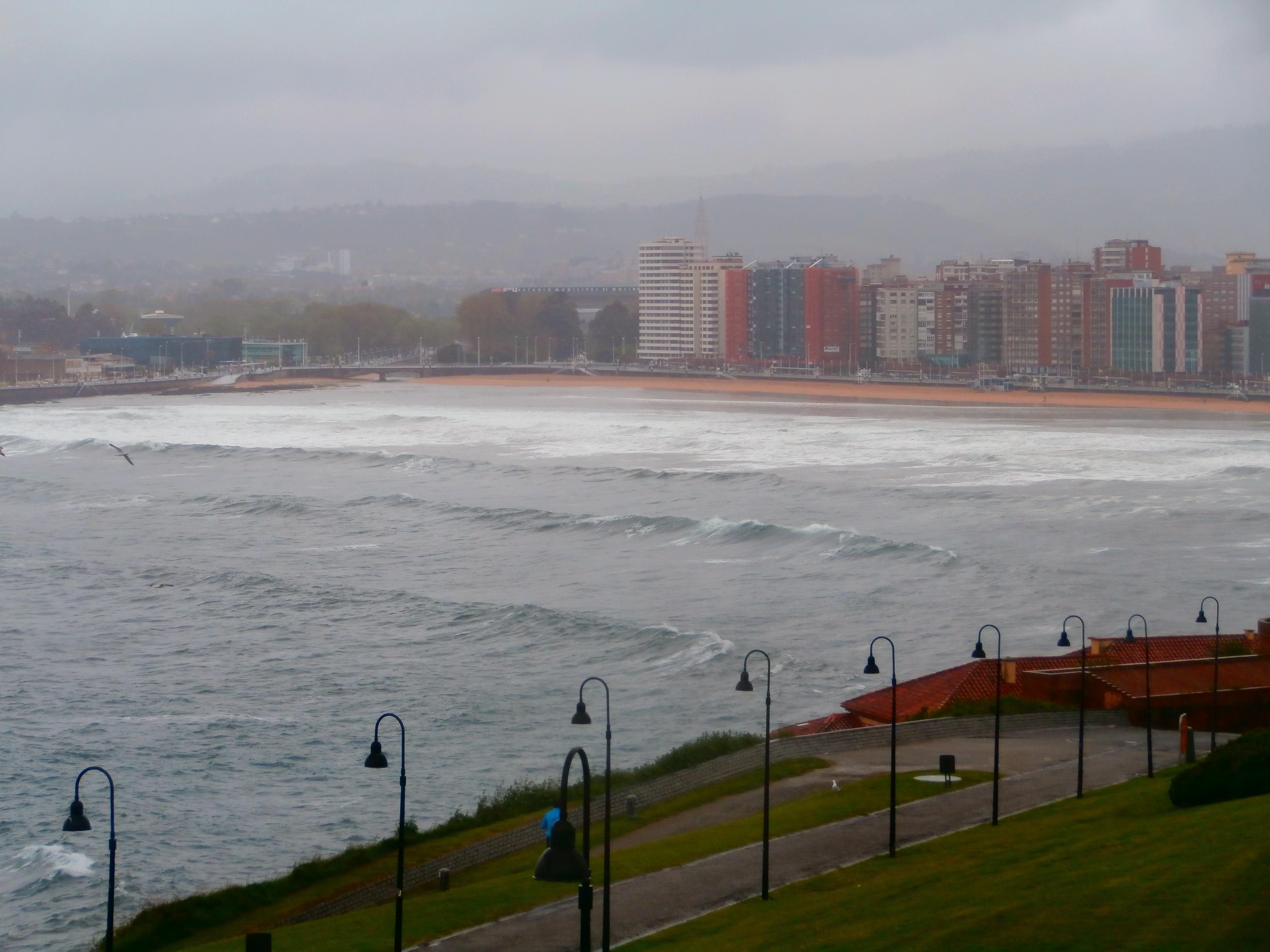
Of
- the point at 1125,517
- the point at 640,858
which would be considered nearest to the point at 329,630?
the point at 640,858

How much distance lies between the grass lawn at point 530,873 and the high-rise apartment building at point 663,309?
97.0m

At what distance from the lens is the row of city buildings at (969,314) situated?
270ft

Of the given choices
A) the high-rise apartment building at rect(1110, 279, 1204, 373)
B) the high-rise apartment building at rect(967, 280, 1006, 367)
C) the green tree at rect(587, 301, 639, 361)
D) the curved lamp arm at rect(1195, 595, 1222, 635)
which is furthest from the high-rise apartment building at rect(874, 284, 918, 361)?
the curved lamp arm at rect(1195, 595, 1222, 635)

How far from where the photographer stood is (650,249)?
121875mm

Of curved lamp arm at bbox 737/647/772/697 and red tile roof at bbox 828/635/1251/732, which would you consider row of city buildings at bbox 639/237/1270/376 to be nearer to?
red tile roof at bbox 828/635/1251/732

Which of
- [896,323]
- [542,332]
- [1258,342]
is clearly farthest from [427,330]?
[1258,342]

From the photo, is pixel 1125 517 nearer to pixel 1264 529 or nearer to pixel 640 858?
pixel 1264 529

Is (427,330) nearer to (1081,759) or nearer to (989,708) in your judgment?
(989,708)

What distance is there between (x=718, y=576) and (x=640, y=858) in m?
14.6

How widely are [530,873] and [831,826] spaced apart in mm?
2504

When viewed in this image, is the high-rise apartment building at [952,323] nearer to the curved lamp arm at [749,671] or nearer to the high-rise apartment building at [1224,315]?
the high-rise apartment building at [1224,315]

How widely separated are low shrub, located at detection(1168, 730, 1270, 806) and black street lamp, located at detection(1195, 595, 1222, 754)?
428 millimetres

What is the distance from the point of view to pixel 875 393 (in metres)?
79.3

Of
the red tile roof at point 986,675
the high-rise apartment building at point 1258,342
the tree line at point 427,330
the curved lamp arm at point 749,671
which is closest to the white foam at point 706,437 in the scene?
the curved lamp arm at point 749,671
